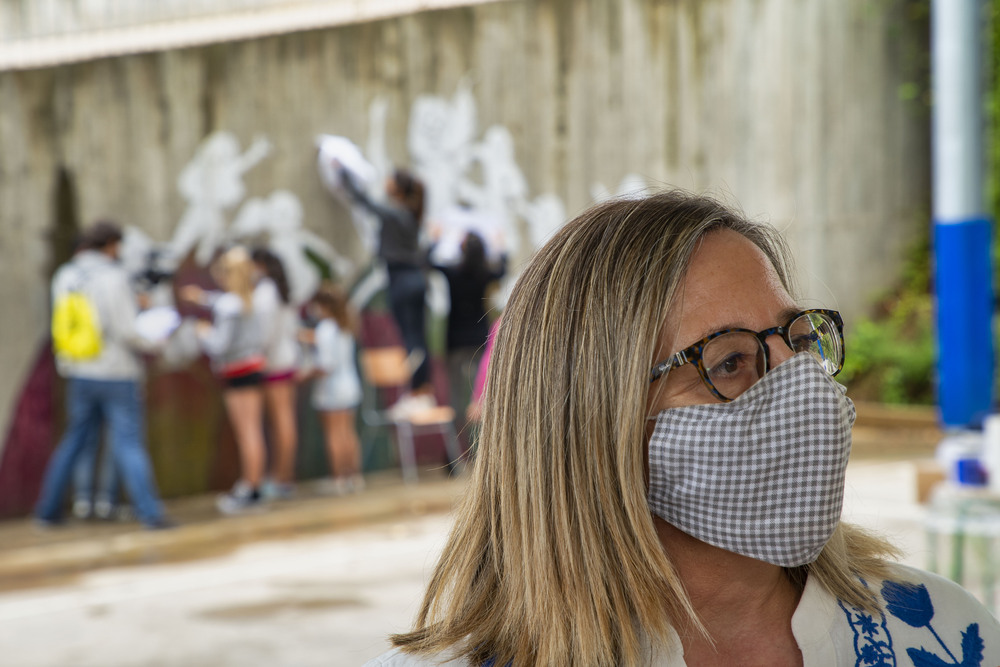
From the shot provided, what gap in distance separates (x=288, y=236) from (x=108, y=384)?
246 centimetres

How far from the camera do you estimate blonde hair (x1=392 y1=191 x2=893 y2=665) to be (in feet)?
5.03

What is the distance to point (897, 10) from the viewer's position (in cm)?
1543

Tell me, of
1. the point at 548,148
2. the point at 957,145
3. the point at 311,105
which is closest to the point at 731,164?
the point at 548,148

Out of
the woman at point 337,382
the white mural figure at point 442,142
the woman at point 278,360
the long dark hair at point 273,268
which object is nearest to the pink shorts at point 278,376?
the woman at point 278,360

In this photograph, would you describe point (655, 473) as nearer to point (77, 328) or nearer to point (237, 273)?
point (77, 328)

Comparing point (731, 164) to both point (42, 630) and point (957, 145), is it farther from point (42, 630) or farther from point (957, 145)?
point (42, 630)

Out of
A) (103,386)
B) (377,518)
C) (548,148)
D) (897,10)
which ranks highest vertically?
(897,10)

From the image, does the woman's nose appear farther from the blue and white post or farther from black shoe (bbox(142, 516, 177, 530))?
black shoe (bbox(142, 516, 177, 530))

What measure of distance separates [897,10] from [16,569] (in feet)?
A: 43.5

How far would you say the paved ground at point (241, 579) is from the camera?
19.0ft

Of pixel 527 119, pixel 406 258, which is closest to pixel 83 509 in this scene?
pixel 406 258

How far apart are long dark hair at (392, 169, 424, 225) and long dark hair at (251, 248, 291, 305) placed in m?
1.45

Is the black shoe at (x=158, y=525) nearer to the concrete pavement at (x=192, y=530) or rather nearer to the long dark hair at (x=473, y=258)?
the concrete pavement at (x=192, y=530)

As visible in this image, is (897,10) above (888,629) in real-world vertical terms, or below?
above
